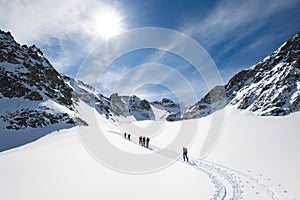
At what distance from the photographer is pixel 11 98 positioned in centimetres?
6638

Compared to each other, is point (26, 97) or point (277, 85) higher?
point (26, 97)

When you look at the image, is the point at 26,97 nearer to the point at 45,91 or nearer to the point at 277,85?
the point at 45,91

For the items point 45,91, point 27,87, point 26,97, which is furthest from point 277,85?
point 27,87

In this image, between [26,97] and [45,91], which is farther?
[45,91]

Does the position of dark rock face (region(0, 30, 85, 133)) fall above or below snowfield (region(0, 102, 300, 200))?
above

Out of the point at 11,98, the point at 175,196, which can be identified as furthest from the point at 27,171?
the point at 11,98

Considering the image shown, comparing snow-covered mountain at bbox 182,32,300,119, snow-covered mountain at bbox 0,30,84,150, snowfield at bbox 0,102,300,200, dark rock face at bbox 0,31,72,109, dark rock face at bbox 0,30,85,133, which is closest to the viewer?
snowfield at bbox 0,102,300,200

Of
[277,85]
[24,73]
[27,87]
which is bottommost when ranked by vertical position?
[277,85]

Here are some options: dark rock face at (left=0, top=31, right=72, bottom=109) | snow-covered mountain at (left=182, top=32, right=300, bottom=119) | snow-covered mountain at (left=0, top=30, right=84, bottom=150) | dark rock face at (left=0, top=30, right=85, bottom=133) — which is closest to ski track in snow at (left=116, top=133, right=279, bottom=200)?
snow-covered mountain at (left=0, top=30, right=84, bottom=150)

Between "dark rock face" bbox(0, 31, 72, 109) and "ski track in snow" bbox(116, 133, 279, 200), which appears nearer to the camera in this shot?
"ski track in snow" bbox(116, 133, 279, 200)

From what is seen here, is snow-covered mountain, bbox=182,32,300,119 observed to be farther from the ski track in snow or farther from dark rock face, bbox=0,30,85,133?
dark rock face, bbox=0,30,85,133

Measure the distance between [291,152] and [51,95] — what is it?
82.2 metres

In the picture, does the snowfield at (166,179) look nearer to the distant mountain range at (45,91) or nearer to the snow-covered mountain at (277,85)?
the distant mountain range at (45,91)

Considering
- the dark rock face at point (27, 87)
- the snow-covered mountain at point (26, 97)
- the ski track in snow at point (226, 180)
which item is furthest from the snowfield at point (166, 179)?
the dark rock face at point (27, 87)
